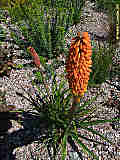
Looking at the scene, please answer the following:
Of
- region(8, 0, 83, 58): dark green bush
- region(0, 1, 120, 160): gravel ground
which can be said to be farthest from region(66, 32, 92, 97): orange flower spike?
region(8, 0, 83, 58): dark green bush

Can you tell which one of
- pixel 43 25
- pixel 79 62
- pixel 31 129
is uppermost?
pixel 43 25

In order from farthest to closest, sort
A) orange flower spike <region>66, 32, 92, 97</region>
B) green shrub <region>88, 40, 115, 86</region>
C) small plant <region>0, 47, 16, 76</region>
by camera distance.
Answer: small plant <region>0, 47, 16, 76</region>, green shrub <region>88, 40, 115, 86</region>, orange flower spike <region>66, 32, 92, 97</region>

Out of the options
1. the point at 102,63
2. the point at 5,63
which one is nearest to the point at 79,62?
the point at 102,63

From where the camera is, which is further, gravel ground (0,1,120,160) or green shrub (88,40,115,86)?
green shrub (88,40,115,86)

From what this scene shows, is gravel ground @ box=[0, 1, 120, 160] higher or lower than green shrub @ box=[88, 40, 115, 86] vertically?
lower

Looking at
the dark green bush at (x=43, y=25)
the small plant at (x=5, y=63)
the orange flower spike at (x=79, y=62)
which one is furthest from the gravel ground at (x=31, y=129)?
the orange flower spike at (x=79, y=62)

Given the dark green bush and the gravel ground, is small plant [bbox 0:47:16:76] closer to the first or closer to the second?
the gravel ground

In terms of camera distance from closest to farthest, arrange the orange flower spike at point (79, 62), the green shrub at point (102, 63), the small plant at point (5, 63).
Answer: the orange flower spike at point (79, 62), the green shrub at point (102, 63), the small plant at point (5, 63)

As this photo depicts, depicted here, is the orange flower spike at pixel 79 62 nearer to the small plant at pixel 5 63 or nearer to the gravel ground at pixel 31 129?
the gravel ground at pixel 31 129

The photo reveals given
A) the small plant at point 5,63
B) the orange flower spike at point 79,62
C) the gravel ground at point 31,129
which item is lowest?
the gravel ground at point 31,129

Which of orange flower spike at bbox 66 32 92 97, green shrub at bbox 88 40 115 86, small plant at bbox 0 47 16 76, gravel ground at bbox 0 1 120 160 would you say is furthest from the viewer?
small plant at bbox 0 47 16 76

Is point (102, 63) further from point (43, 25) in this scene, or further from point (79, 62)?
point (79, 62)

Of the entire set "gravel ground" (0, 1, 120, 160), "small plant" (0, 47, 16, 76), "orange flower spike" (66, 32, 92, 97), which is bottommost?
"gravel ground" (0, 1, 120, 160)

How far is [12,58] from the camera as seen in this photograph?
3.12m
